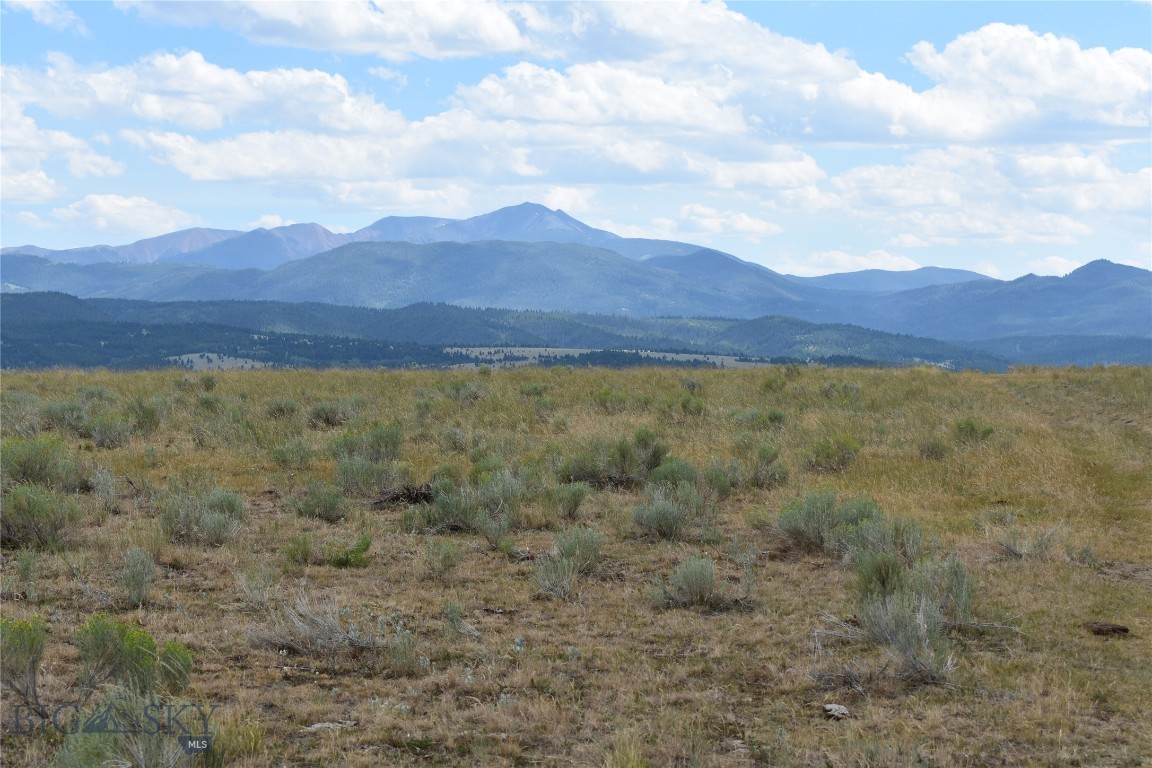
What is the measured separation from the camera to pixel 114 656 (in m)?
6.16

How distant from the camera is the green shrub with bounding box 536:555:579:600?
891cm

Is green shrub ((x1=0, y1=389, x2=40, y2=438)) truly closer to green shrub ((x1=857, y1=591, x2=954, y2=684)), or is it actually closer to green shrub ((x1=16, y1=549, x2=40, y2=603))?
green shrub ((x1=16, y1=549, x2=40, y2=603))

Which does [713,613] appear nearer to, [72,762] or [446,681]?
[446,681]

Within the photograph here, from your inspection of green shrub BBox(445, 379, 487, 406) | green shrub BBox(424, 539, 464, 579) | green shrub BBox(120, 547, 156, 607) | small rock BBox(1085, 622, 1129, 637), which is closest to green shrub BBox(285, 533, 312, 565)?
green shrub BBox(424, 539, 464, 579)

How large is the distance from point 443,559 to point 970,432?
12.5 metres

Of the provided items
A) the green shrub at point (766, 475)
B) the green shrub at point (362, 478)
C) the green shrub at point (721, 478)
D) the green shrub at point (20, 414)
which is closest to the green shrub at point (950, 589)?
the green shrub at point (721, 478)

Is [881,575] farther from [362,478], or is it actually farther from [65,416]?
[65,416]

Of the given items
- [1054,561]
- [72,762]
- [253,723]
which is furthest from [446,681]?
[1054,561]

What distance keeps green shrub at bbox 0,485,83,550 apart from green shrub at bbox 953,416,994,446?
14.9m

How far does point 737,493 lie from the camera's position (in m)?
14.1

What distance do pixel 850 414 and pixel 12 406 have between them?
61.0ft

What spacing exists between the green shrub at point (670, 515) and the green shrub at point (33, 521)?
6.38 metres

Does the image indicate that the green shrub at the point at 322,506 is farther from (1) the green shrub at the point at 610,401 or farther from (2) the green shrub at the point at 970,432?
(2) the green shrub at the point at 970,432

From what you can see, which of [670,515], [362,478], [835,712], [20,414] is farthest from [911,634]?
[20,414]
